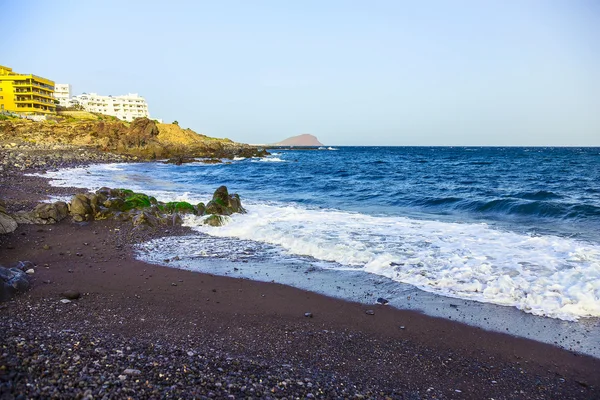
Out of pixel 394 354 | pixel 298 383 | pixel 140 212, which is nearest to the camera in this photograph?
pixel 298 383

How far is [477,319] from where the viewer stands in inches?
244

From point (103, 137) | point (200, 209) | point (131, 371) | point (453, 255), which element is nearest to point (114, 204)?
point (200, 209)

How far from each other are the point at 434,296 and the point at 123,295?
5400mm

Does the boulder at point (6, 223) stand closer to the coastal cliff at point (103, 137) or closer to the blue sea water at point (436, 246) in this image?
the blue sea water at point (436, 246)

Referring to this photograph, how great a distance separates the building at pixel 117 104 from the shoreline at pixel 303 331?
113 m

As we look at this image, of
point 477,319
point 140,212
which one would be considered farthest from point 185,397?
point 140,212

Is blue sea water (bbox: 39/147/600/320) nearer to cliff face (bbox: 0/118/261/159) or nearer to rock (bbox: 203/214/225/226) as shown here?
rock (bbox: 203/214/225/226)

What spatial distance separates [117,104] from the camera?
4446 inches

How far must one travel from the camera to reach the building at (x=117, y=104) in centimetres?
11125

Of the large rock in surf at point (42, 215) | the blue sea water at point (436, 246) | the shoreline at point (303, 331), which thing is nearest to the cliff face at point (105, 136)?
the blue sea water at point (436, 246)

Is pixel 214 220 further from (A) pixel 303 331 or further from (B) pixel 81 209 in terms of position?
(A) pixel 303 331

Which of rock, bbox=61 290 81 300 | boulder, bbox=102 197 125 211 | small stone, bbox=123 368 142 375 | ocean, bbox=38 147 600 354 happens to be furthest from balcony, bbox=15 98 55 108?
small stone, bbox=123 368 142 375

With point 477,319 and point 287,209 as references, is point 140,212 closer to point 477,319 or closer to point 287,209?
point 287,209

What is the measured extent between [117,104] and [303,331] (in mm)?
122544
